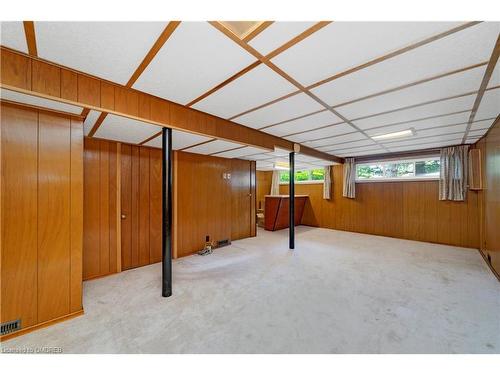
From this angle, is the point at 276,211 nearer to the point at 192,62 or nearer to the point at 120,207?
the point at 120,207

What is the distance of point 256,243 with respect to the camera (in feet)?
16.1

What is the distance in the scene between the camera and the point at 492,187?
319 cm

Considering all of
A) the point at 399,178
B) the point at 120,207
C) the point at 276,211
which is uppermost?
the point at 399,178

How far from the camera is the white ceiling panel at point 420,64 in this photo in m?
1.35

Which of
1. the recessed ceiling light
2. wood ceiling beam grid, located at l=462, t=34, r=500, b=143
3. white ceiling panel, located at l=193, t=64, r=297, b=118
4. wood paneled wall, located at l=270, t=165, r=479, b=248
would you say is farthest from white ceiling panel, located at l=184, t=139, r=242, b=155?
wood paneled wall, located at l=270, t=165, r=479, b=248

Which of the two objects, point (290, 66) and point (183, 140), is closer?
point (290, 66)

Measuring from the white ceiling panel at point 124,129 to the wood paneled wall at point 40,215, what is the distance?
33 centimetres

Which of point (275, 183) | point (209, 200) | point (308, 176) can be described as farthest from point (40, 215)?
point (308, 176)

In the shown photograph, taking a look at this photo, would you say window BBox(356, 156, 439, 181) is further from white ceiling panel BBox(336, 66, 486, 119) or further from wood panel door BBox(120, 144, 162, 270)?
wood panel door BBox(120, 144, 162, 270)

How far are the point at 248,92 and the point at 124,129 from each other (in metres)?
1.63


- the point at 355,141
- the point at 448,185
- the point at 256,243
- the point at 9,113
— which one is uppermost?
the point at 355,141
